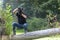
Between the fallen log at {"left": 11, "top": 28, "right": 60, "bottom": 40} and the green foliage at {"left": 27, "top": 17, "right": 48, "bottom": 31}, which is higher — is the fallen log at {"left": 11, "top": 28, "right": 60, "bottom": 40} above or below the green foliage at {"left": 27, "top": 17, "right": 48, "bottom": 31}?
below

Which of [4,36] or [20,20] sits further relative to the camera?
[20,20]

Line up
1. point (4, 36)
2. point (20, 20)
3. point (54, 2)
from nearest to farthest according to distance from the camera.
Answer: point (4, 36) → point (20, 20) → point (54, 2)

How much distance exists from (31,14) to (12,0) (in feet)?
5.56

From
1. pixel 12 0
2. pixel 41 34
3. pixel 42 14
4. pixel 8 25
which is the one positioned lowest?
pixel 41 34

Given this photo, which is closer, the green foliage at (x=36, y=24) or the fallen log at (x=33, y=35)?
the fallen log at (x=33, y=35)

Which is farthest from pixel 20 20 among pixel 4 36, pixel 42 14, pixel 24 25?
pixel 42 14

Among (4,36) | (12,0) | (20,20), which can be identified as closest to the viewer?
(4,36)

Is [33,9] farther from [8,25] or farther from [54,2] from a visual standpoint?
[8,25]

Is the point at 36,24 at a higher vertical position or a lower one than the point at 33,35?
higher

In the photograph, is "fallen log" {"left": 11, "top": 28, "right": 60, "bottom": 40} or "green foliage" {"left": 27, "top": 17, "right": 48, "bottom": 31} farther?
"green foliage" {"left": 27, "top": 17, "right": 48, "bottom": 31}

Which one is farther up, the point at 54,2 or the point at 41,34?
the point at 54,2

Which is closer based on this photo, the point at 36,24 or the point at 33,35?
the point at 33,35

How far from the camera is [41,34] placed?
730 centimetres

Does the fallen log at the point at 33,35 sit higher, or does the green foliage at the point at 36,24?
the green foliage at the point at 36,24
